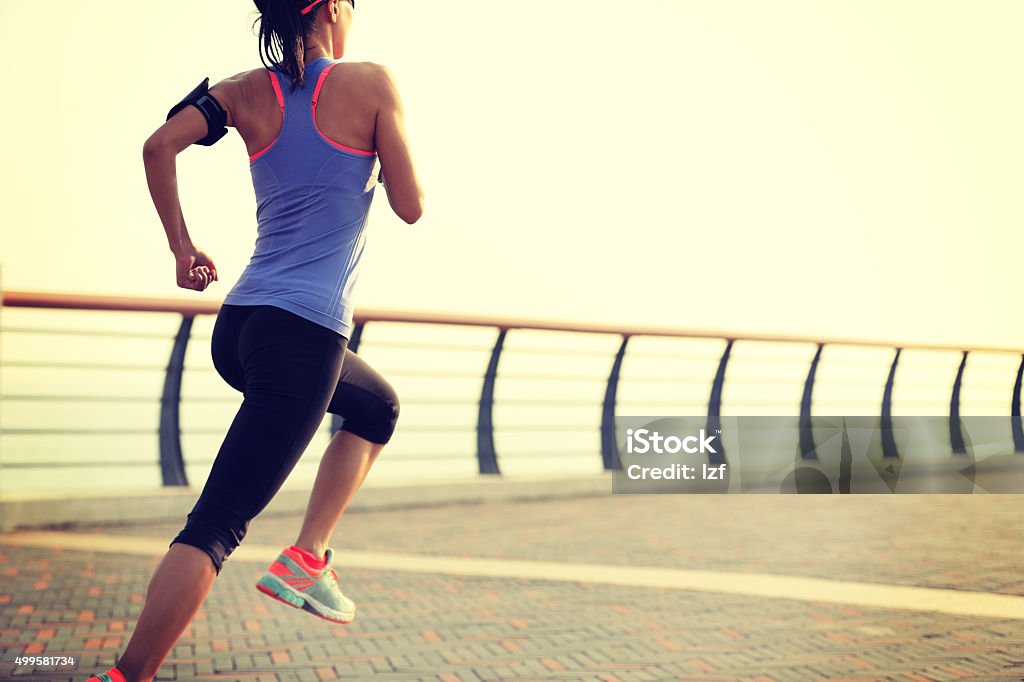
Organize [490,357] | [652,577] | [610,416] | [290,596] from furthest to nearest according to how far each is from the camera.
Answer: [610,416], [490,357], [652,577], [290,596]

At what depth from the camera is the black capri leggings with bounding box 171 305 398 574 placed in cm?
238

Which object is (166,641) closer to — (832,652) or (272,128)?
(272,128)

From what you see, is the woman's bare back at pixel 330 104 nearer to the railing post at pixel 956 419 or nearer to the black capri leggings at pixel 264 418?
the black capri leggings at pixel 264 418

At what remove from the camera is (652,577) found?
21.3 ft

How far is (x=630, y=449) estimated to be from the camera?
1189 cm

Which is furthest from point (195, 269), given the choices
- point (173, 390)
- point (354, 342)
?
point (354, 342)

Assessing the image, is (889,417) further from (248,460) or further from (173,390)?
(248,460)

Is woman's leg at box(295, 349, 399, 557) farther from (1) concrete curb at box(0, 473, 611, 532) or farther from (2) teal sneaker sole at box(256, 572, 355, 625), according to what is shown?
(1) concrete curb at box(0, 473, 611, 532)

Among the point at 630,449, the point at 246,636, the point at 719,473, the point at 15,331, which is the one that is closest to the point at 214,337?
the point at 246,636

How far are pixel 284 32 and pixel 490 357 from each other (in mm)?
8004

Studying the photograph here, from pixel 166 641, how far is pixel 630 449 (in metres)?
9.79

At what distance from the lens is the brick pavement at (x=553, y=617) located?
4488mm

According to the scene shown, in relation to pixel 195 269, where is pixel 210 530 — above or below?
below

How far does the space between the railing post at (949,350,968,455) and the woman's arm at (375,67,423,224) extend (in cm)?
1608
